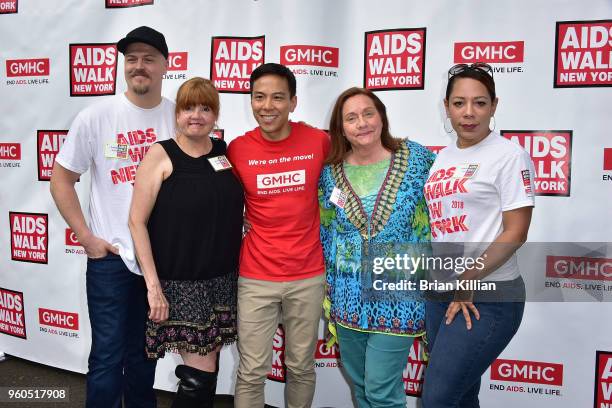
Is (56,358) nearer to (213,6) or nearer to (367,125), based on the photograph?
(213,6)

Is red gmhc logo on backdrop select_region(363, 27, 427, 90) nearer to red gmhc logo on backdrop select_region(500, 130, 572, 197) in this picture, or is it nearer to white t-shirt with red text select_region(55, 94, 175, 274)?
red gmhc logo on backdrop select_region(500, 130, 572, 197)

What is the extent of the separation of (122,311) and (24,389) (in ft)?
4.68

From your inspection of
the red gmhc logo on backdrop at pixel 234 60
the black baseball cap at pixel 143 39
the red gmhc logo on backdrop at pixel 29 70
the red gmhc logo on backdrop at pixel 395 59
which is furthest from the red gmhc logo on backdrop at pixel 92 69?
the red gmhc logo on backdrop at pixel 395 59

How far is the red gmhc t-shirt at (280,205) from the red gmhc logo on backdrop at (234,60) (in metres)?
0.89

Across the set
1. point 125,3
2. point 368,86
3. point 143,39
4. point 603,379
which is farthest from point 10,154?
point 603,379

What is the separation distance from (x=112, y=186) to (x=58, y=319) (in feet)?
5.48

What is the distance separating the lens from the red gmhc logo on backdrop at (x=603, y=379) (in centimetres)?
226

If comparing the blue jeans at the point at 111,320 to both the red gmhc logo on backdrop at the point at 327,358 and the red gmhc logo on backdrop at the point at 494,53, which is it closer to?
the red gmhc logo on backdrop at the point at 327,358

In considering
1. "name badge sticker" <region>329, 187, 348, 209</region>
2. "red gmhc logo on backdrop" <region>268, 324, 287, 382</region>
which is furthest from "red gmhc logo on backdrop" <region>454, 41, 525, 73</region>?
"red gmhc logo on backdrop" <region>268, 324, 287, 382</region>

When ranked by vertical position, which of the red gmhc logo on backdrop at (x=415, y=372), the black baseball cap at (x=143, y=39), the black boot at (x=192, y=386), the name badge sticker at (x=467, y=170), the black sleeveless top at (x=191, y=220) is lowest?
the red gmhc logo on backdrop at (x=415, y=372)

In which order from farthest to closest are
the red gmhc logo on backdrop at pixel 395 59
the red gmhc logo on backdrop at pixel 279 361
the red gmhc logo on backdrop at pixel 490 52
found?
the red gmhc logo on backdrop at pixel 279 361 → the red gmhc logo on backdrop at pixel 395 59 → the red gmhc logo on backdrop at pixel 490 52

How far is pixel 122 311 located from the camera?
1.91 meters

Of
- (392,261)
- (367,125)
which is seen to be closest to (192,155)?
(367,125)

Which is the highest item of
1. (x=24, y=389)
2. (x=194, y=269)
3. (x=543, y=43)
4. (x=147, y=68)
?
(x=543, y=43)
